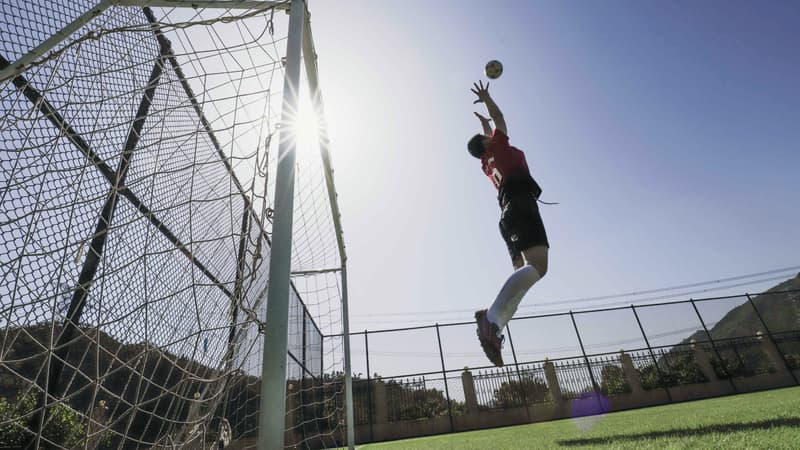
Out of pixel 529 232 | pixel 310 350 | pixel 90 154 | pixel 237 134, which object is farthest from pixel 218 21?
pixel 310 350

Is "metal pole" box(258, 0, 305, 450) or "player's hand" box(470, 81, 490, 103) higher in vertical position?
"player's hand" box(470, 81, 490, 103)

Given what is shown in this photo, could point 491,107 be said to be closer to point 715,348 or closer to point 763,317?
point 715,348

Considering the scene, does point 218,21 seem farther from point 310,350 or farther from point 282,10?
point 310,350

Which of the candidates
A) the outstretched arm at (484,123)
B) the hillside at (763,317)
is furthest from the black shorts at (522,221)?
the hillside at (763,317)

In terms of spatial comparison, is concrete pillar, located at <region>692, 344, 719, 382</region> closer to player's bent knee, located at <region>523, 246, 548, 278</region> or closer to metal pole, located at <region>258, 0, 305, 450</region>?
player's bent knee, located at <region>523, 246, 548, 278</region>

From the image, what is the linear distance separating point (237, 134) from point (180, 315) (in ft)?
4.83

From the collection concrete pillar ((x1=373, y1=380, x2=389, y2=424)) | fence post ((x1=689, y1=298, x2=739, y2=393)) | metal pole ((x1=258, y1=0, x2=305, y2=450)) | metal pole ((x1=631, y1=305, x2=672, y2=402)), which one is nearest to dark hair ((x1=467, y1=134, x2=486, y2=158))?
metal pole ((x1=258, y1=0, x2=305, y2=450))

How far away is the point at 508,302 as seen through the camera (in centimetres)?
210

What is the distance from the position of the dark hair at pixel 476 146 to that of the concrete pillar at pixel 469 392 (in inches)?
388

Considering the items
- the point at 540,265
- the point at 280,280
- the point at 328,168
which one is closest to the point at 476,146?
the point at 540,265

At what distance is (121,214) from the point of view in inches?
91.7

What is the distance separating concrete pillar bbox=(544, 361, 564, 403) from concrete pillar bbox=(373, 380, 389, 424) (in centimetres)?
527

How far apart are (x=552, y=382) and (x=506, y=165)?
35.7ft

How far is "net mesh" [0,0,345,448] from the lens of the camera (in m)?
1.82
